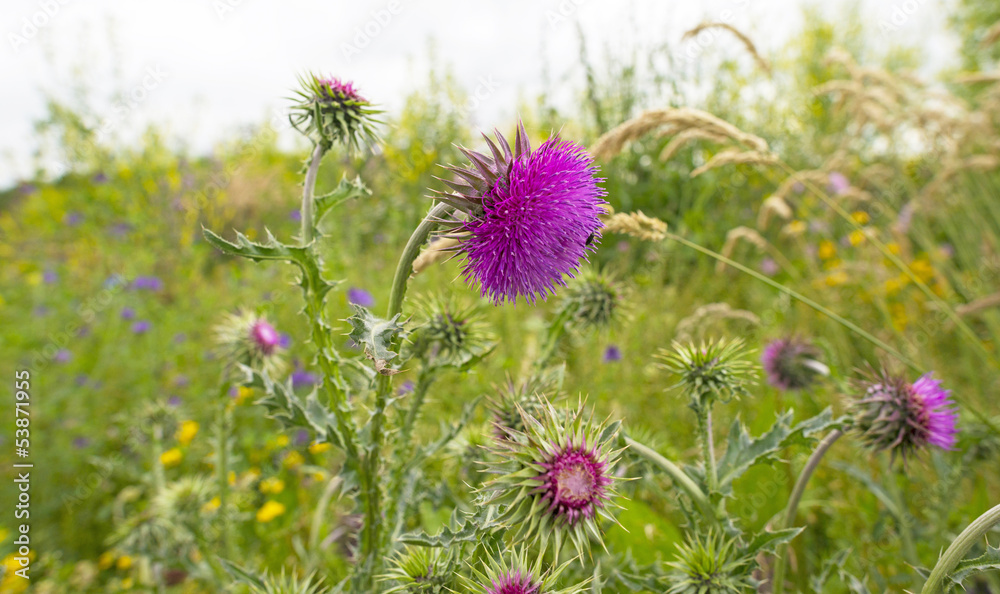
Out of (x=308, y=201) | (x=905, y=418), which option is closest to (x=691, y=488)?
(x=905, y=418)

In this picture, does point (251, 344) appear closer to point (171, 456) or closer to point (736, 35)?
point (171, 456)

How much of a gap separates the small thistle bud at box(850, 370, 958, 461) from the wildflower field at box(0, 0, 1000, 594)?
0.01 m

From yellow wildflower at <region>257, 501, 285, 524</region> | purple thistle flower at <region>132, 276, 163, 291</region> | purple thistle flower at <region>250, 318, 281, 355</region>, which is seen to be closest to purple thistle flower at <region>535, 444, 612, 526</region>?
purple thistle flower at <region>250, 318, 281, 355</region>

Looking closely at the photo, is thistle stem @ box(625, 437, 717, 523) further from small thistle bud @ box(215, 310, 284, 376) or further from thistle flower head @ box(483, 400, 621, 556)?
small thistle bud @ box(215, 310, 284, 376)

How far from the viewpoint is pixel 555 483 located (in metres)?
1.05

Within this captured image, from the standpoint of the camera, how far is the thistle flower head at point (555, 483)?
41.2 inches

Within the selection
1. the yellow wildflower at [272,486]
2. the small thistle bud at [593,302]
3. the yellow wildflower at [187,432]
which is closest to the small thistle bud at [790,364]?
the small thistle bud at [593,302]

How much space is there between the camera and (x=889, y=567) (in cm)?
252

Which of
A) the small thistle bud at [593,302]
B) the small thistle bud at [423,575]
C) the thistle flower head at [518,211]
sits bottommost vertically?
the small thistle bud at [423,575]

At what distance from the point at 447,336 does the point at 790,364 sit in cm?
174

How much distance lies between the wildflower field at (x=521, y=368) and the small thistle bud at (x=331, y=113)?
0.01 metres

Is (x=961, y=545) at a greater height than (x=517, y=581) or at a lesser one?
greater

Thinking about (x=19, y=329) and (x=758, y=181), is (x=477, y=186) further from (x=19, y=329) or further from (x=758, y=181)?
(x=758, y=181)

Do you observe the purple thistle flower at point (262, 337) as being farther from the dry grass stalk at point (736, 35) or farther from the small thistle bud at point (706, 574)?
the dry grass stalk at point (736, 35)
